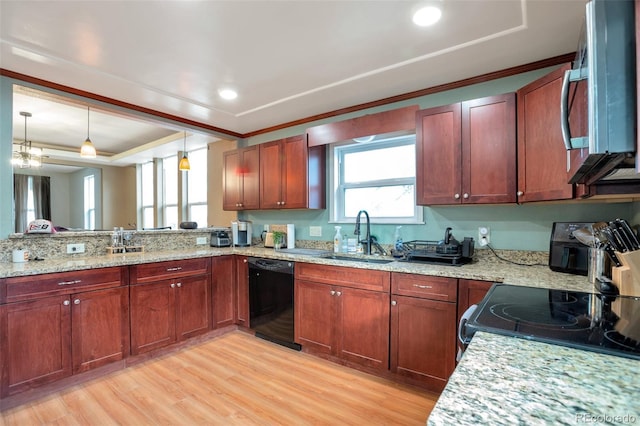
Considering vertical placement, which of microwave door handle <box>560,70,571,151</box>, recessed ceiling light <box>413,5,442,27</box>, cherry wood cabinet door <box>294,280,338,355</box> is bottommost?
cherry wood cabinet door <box>294,280,338,355</box>

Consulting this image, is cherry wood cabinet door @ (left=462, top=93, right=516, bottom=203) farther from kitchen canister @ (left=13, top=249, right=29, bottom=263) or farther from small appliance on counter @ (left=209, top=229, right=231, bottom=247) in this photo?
kitchen canister @ (left=13, top=249, right=29, bottom=263)

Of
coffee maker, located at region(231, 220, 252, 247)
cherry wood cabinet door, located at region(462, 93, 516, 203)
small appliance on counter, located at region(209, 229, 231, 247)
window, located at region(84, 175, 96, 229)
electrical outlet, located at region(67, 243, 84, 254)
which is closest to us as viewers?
cherry wood cabinet door, located at region(462, 93, 516, 203)

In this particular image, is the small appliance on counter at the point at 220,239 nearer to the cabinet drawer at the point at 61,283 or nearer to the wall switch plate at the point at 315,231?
the wall switch plate at the point at 315,231

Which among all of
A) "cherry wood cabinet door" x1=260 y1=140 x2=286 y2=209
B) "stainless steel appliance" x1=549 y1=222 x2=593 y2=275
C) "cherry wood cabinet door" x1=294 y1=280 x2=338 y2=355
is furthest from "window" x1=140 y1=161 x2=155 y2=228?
"stainless steel appliance" x1=549 y1=222 x2=593 y2=275

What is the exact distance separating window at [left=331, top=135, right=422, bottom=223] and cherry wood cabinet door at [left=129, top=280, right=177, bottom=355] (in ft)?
6.13

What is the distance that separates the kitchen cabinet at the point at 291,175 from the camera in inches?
133

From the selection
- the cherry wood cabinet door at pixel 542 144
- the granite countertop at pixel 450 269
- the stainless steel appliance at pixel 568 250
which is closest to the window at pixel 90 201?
the granite countertop at pixel 450 269

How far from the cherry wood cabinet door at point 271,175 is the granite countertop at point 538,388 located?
297cm

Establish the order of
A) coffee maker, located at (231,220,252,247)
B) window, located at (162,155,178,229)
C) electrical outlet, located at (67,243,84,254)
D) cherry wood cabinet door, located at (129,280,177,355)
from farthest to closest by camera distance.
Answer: window, located at (162,155,178,229), coffee maker, located at (231,220,252,247), electrical outlet, located at (67,243,84,254), cherry wood cabinet door, located at (129,280,177,355)

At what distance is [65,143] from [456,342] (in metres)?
A: 7.45

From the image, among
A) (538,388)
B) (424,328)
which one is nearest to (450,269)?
(424,328)

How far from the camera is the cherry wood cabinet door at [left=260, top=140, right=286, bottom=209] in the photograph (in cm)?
360

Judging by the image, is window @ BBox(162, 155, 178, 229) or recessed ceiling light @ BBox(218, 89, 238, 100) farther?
window @ BBox(162, 155, 178, 229)

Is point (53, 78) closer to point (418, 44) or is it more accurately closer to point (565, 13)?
point (418, 44)
